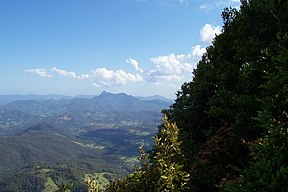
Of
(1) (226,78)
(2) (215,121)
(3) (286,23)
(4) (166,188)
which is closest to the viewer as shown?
(4) (166,188)

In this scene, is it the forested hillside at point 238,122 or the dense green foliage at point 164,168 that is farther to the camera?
the dense green foliage at point 164,168

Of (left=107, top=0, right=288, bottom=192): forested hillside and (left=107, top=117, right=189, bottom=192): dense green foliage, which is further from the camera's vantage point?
(left=107, top=117, right=189, bottom=192): dense green foliage

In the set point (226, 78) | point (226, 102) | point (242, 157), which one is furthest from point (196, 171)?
point (226, 78)

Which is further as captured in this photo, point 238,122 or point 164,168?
point 238,122

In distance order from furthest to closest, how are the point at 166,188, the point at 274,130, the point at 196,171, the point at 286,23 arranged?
the point at 196,171 → the point at 286,23 → the point at 166,188 → the point at 274,130

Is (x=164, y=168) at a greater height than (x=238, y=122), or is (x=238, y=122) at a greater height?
(x=238, y=122)

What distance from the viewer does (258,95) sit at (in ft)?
71.2

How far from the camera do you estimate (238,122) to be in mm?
20344

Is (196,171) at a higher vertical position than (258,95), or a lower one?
lower

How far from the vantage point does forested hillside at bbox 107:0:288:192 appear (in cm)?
1198

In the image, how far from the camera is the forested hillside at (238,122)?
12.0m

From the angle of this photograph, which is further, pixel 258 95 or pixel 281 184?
pixel 258 95

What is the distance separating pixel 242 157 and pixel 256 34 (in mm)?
9809

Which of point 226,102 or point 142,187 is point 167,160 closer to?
point 142,187
